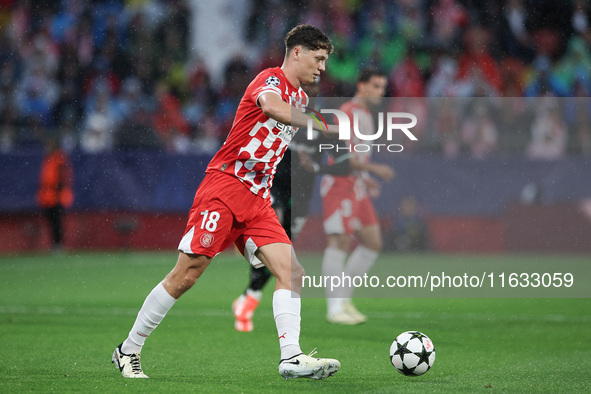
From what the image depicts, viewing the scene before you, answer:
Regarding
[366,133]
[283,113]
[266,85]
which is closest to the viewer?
[283,113]

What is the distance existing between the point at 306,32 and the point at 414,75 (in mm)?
11841

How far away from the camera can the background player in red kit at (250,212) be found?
5.23 meters

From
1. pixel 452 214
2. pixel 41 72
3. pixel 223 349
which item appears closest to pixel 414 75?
pixel 452 214

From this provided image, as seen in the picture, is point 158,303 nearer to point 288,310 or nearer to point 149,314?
point 149,314

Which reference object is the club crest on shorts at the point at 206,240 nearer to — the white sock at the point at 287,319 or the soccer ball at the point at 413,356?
the white sock at the point at 287,319

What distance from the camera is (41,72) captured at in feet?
53.7

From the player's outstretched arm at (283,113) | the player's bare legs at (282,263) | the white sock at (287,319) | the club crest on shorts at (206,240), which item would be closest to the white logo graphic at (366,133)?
the player's outstretched arm at (283,113)

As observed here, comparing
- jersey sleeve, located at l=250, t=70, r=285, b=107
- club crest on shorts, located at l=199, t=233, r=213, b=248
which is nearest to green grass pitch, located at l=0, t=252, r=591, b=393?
club crest on shorts, located at l=199, t=233, r=213, b=248

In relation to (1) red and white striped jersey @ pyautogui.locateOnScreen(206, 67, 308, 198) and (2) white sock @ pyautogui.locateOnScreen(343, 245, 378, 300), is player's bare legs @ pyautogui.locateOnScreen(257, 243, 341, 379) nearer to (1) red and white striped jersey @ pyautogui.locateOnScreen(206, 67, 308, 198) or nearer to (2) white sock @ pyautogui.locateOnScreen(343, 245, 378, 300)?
(1) red and white striped jersey @ pyautogui.locateOnScreen(206, 67, 308, 198)

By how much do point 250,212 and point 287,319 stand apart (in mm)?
660

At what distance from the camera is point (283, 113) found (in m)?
4.99

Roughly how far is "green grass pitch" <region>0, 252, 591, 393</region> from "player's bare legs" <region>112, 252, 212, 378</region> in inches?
5.5

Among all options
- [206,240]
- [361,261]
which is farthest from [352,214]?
[206,240]

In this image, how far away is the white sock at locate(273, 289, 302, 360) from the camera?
512 centimetres
